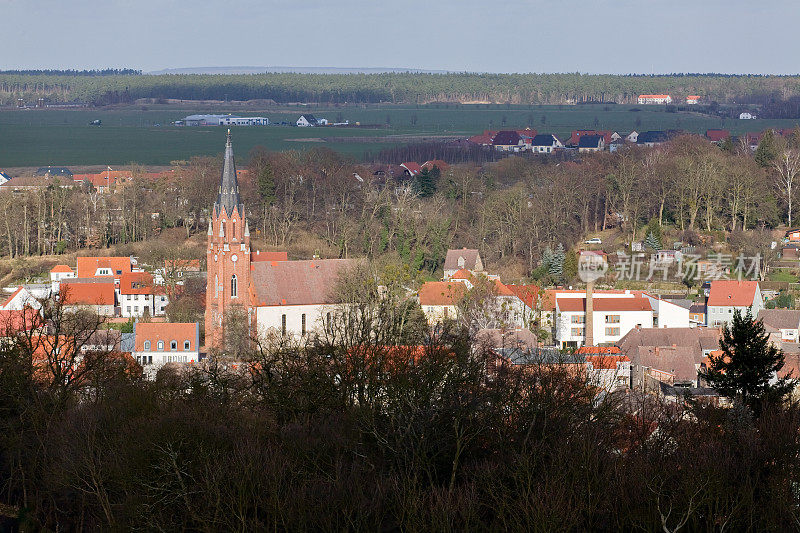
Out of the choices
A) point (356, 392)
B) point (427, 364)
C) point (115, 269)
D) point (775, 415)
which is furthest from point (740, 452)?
point (115, 269)

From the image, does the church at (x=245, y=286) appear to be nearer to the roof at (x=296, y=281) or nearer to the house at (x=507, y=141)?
the roof at (x=296, y=281)

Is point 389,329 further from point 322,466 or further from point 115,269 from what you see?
point 115,269

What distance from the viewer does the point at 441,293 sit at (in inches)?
1917

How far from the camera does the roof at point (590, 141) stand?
119750 mm

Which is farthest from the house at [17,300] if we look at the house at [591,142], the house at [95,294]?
the house at [591,142]

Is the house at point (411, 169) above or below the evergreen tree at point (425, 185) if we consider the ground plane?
below

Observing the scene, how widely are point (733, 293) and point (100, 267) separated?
87.2 feet

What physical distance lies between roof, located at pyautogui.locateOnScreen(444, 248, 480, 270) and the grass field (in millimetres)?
55728

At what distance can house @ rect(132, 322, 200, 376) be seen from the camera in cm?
4184

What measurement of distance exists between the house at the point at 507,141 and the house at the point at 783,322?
77.4 metres

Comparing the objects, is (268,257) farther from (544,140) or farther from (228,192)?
(544,140)

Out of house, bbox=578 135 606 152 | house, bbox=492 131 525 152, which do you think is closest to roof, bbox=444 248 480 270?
house, bbox=578 135 606 152

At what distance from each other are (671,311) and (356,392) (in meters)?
24.2

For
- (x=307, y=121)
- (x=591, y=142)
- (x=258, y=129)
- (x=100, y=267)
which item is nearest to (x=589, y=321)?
(x=100, y=267)
